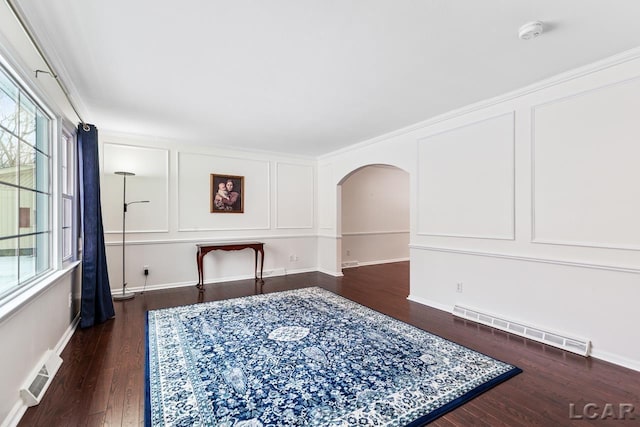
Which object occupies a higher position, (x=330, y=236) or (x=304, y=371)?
(x=330, y=236)

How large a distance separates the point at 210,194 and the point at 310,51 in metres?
3.59

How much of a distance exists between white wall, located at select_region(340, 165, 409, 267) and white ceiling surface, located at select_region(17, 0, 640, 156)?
3.43m

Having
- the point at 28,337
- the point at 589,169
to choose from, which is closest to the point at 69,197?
the point at 28,337

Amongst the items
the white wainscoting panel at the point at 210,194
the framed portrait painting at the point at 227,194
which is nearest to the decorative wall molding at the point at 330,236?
the white wainscoting panel at the point at 210,194

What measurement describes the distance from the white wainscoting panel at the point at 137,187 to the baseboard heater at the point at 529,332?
4587 millimetres

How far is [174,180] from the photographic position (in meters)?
4.94

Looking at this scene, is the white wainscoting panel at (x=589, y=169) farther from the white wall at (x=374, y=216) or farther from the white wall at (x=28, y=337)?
the white wall at (x=28, y=337)

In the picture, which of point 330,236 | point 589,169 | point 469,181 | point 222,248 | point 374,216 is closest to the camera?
point 589,169

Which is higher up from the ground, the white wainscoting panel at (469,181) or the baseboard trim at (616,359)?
the white wainscoting panel at (469,181)

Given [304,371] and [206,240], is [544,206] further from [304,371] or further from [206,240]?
[206,240]

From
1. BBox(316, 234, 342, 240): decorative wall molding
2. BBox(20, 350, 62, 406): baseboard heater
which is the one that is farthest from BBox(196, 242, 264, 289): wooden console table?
BBox(20, 350, 62, 406): baseboard heater

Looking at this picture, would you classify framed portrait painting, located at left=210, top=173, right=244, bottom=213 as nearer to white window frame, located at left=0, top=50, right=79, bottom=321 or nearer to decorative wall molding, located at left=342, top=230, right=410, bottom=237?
white window frame, located at left=0, top=50, right=79, bottom=321

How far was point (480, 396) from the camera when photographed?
1.98 meters

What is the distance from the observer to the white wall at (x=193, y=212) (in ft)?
14.9
